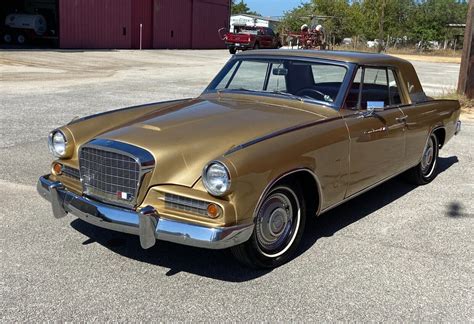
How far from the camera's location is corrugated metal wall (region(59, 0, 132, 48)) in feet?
93.0

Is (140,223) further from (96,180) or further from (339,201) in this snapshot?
(339,201)

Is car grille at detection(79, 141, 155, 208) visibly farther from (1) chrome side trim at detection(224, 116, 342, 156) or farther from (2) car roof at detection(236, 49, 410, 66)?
(2) car roof at detection(236, 49, 410, 66)

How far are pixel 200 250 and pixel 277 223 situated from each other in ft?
2.25

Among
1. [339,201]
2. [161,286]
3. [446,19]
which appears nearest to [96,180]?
[161,286]

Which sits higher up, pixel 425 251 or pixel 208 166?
pixel 208 166

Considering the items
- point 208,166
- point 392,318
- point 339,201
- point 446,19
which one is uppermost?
point 446,19

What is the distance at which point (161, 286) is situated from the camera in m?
3.42

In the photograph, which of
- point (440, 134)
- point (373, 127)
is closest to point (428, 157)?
point (440, 134)

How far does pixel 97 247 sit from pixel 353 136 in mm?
2224

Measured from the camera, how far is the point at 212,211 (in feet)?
10.6

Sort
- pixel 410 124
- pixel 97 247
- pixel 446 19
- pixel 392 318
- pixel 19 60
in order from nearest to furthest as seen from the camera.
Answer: pixel 392 318 < pixel 97 247 < pixel 410 124 < pixel 19 60 < pixel 446 19

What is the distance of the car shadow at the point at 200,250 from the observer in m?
3.69

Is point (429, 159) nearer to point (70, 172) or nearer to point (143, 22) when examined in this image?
point (70, 172)

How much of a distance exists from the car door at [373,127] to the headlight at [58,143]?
2267mm
